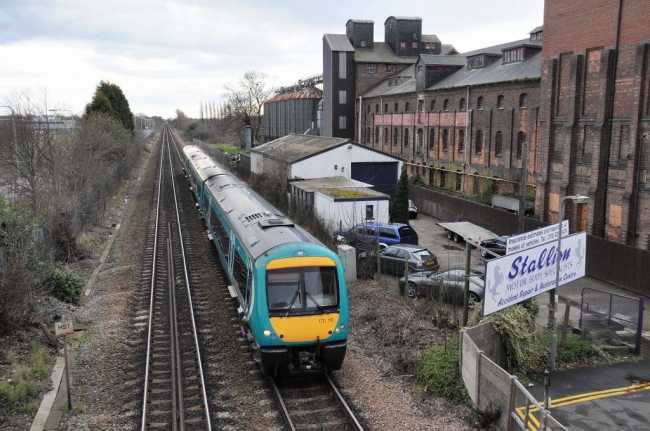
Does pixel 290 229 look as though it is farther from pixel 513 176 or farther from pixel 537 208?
pixel 513 176

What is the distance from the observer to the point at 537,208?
95.4 ft

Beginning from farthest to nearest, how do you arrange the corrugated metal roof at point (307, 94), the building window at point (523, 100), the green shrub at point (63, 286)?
the corrugated metal roof at point (307, 94) < the building window at point (523, 100) < the green shrub at point (63, 286)

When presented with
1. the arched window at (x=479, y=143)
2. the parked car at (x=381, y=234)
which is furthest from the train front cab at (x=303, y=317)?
the arched window at (x=479, y=143)

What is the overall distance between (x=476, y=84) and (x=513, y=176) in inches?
302

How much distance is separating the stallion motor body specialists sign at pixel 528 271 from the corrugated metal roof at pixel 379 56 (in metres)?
49.8

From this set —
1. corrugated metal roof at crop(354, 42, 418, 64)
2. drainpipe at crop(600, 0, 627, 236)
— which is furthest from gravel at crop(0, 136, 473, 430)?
corrugated metal roof at crop(354, 42, 418, 64)

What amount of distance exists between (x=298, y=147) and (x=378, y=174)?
26.6ft

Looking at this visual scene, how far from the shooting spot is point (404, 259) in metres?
21.8

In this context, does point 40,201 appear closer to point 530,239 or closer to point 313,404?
point 313,404

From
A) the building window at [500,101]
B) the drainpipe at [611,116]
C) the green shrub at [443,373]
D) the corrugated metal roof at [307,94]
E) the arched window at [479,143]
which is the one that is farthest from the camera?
the corrugated metal roof at [307,94]

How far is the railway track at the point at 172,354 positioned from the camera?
33.5 ft

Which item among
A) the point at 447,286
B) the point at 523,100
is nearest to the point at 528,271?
the point at 447,286

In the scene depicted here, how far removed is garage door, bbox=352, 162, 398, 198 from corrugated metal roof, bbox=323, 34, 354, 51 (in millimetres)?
25177

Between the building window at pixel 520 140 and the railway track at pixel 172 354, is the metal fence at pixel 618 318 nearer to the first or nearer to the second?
the railway track at pixel 172 354
